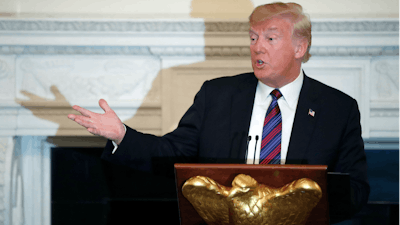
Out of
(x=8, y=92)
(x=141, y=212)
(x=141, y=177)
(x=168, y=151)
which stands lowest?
(x=141, y=212)

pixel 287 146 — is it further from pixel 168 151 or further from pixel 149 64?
pixel 149 64

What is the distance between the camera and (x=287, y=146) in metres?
1.22

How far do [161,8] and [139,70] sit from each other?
37cm

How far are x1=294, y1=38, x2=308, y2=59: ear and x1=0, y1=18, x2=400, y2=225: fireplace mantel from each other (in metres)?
0.57

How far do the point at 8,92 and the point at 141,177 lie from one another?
87 cm

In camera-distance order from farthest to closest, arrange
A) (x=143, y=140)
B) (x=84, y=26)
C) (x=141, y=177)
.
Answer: (x=141, y=177), (x=84, y=26), (x=143, y=140)

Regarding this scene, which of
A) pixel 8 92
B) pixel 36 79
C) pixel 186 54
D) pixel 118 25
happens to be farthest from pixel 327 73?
pixel 8 92

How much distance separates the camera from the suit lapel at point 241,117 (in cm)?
124

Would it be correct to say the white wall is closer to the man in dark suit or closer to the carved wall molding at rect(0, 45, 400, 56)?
the carved wall molding at rect(0, 45, 400, 56)

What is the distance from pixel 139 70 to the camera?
186 cm

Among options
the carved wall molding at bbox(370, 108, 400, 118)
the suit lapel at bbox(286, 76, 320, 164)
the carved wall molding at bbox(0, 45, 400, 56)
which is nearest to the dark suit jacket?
the suit lapel at bbox(286, 76, 320, 164)

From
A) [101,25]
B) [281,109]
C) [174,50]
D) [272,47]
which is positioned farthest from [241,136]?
[101,25]

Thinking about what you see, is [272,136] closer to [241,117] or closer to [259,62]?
[241,117]

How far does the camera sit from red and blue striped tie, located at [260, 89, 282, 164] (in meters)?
1.19
